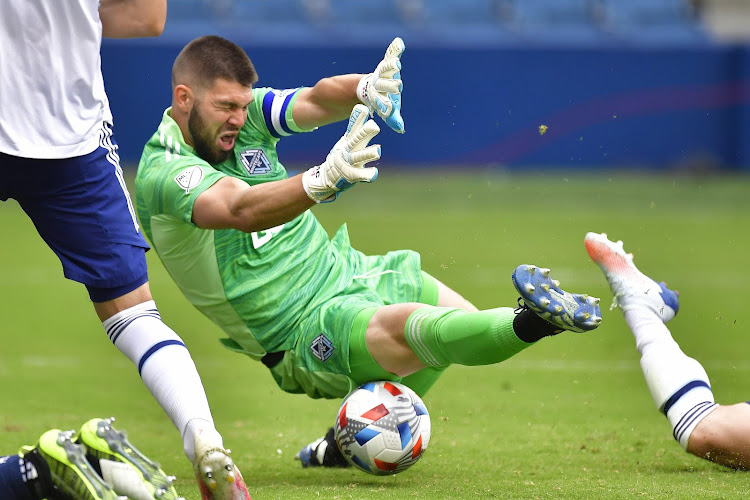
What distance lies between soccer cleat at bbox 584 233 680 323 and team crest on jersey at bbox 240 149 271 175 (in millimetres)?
1551

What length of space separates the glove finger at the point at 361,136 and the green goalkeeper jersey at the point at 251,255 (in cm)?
94

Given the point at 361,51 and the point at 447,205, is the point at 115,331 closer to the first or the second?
the point at 447,205

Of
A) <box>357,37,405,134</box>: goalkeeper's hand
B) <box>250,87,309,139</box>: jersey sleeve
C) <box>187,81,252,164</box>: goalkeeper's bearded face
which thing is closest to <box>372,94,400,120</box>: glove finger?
<box>357,37,405,134</box>: goalkeeper's hand

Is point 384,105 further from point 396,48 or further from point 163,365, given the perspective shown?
point 163,365

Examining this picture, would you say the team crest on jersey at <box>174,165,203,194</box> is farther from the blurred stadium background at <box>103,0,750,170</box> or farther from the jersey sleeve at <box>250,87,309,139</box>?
the blurred stadium background at <box>103,0,750,170</box>

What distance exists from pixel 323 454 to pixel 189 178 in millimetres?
1393

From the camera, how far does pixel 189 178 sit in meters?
4.16

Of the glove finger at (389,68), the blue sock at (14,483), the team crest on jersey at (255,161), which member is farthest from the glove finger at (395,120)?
the blue sock at (14,483)

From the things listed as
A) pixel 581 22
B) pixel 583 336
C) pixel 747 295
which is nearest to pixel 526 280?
pixel 583 336

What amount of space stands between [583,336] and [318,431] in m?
3.13

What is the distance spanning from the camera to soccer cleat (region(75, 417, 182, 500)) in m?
3.18

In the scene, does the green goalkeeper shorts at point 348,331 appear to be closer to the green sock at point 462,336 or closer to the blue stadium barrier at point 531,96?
the green sock at point 462,336

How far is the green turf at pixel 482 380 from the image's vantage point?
4301 millimetres

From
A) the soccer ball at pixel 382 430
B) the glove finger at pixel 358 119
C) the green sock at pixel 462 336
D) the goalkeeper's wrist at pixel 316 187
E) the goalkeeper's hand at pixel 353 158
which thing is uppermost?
the glove finger at pixel 358 119
